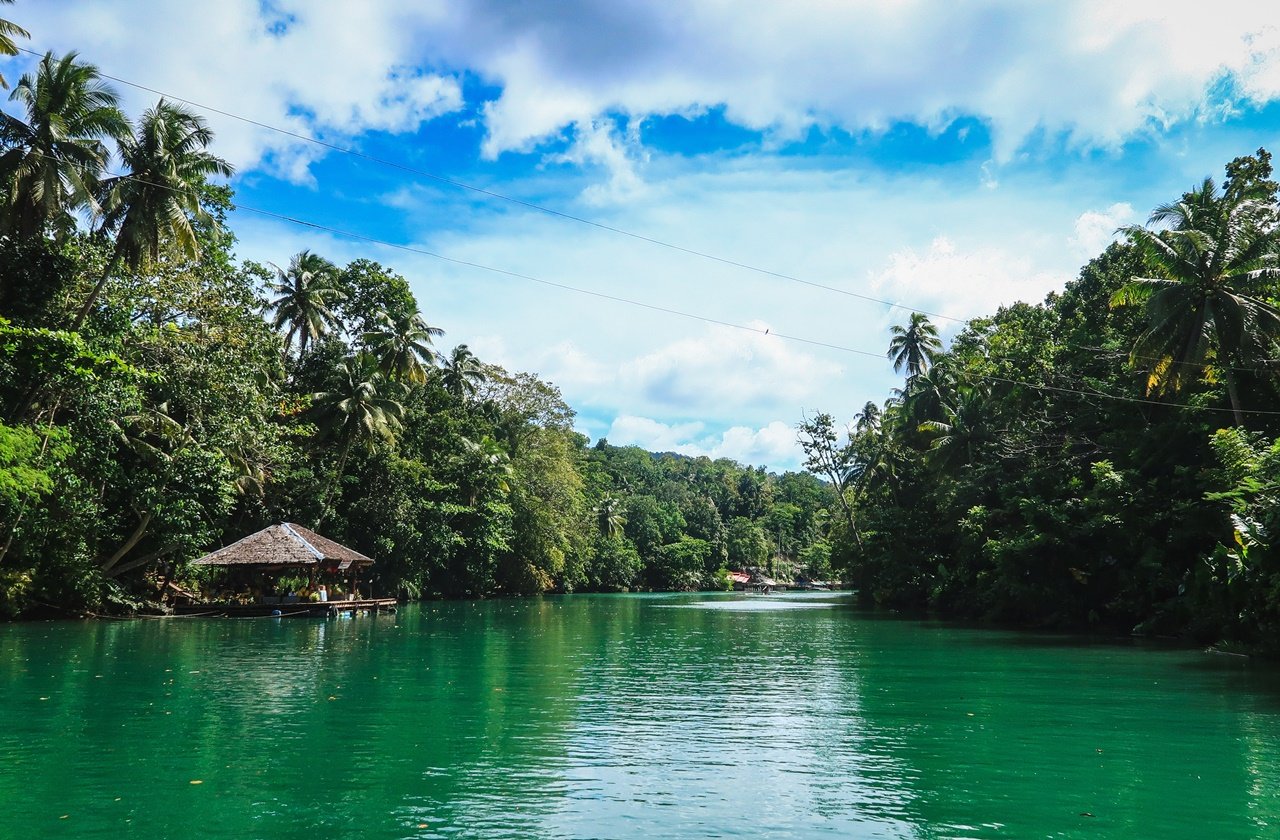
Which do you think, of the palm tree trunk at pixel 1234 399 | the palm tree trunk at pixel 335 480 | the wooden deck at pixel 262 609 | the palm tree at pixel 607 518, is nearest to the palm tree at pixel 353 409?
the palm tree trunk at pixel 335 480

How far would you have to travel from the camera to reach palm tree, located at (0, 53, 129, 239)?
23.7 meters

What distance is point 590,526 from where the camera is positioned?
70312 millimetres

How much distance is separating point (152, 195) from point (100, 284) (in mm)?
3215

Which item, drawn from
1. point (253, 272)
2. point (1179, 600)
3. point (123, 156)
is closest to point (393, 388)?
point (253, 272)

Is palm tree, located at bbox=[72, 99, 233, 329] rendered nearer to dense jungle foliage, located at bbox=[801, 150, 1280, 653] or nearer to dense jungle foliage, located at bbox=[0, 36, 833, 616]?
dense jungle foliage, located at bbox=[0, 36, 833, 616]

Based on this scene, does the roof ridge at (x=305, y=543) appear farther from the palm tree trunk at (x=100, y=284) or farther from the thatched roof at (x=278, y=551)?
the palm tree trunk at (x=100, y=284)

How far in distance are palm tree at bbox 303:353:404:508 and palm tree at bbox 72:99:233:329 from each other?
12.8 meters

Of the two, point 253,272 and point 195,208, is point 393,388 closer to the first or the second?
point 253,272

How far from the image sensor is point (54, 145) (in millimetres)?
24406

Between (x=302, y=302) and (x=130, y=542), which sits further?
(x=302, y=302)

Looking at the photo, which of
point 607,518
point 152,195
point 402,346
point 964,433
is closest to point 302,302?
point 402,346

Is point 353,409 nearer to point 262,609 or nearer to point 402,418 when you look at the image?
point 402,418

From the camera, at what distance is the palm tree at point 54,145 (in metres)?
23.7

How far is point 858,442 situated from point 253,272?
119ft
